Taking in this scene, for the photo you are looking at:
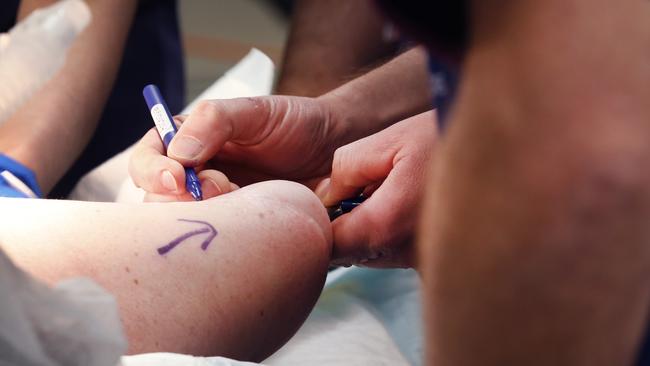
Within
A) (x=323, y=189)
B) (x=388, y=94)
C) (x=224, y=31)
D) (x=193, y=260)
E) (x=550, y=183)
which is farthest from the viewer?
(x=224, y=31)

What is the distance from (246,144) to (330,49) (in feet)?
1.75

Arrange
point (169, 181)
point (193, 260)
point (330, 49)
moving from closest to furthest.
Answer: point (193, 260) < point (169, 181) < point (330, 49)

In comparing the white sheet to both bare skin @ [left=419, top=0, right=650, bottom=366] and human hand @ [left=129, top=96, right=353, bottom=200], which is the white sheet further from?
bare skin @ [left=419, top=0, right=650, bottom=366]

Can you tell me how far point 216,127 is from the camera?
955 millimetres

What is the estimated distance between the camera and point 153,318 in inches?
26.3

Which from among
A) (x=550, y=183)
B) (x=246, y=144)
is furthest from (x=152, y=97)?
(x=550, y=183)

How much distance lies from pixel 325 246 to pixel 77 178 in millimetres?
788

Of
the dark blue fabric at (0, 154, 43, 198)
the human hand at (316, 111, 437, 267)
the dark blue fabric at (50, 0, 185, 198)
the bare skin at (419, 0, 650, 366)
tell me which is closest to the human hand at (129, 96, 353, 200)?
the human hand at (316, 111, 437, 267)

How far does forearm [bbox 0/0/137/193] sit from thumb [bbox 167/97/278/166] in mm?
380

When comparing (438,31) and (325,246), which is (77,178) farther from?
(438,31)

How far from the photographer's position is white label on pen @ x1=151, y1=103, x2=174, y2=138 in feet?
3.18

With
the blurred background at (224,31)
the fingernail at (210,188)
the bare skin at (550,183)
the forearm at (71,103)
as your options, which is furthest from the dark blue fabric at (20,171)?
the bare skin at (550,183)

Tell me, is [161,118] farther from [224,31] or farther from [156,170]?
[224,31]

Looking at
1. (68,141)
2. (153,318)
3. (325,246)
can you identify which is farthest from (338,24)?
(153,318)
